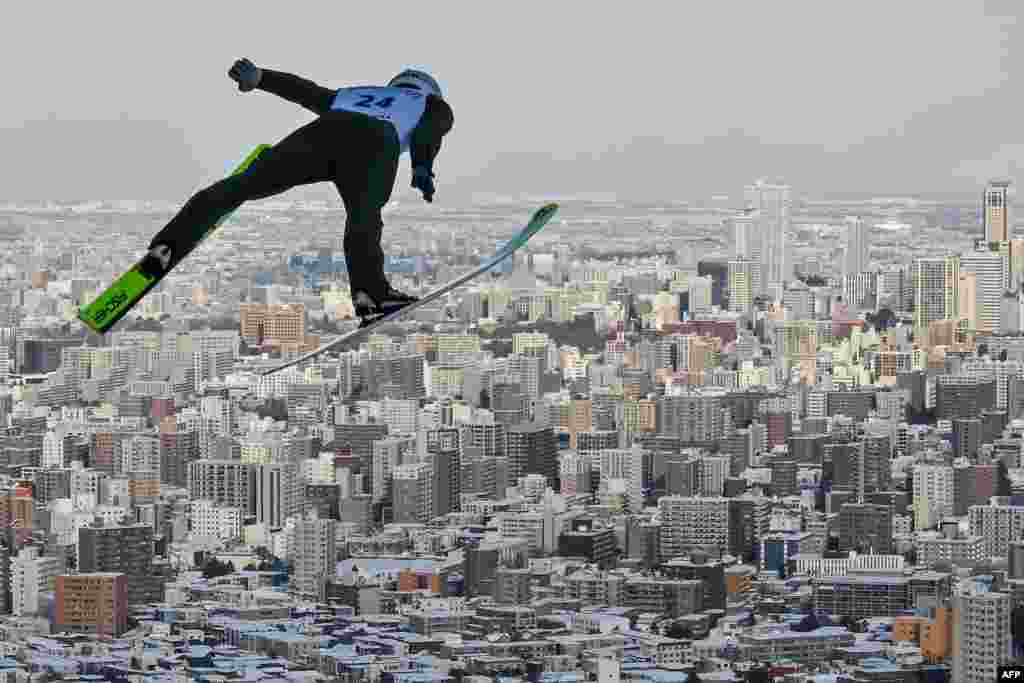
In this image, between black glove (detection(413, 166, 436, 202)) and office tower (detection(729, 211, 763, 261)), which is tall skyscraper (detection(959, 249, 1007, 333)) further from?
black glove (detection(413, 166, 436, 202))

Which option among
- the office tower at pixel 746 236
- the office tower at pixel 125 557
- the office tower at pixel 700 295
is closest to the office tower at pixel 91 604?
the office tower at pixel 125 557

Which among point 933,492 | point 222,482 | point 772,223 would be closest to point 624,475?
point 933,492

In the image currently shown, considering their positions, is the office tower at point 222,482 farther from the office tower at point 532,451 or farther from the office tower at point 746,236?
the office tower at point 746,236

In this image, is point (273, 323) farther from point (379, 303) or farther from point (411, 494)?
point (379, 303)

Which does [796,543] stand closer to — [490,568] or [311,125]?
[490,568]

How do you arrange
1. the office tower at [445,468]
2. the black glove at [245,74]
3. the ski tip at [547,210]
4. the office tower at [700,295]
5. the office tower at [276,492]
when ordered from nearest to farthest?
the black glove at [245,74] → the ski tip at [547,210] → the office tower at [276,492] → the office tower at [445,468] → the office tower at [700,295]

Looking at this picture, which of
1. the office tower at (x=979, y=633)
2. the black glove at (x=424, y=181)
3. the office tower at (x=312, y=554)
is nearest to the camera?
the black glove at (x=424, y=181)

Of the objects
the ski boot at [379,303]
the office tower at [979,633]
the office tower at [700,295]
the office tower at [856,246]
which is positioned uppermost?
the office tower at [856,246]

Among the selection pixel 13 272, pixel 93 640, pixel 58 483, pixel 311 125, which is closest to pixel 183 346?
pixel 58 483
